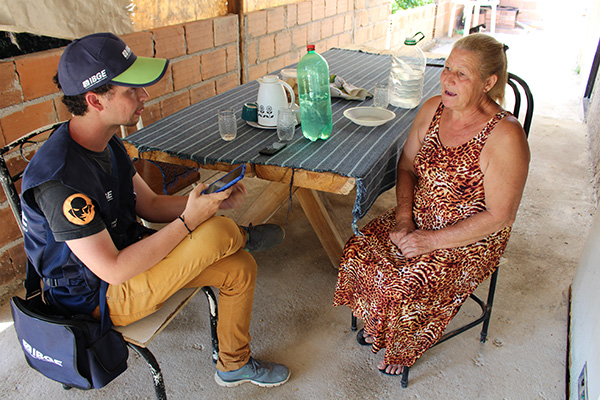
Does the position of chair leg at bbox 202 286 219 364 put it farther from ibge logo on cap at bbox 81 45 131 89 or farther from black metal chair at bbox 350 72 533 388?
ibge logo on cap at bbox 81 45 131 89

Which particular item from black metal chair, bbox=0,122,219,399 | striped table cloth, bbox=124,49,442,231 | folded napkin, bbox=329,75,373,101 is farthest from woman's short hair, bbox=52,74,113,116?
folded napkin, bbox=329,75,373,101

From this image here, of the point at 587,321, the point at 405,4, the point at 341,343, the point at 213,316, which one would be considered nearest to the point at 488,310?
the point at 587,321

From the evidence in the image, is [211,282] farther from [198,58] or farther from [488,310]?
[198,58]

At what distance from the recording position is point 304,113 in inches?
70.5

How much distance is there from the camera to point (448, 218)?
1.66 m

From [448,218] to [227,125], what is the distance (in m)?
0.91

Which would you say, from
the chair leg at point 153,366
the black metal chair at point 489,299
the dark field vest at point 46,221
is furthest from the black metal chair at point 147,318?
the black metal chair at point 489,299

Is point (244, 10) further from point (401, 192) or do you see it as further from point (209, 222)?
point (209, 222)

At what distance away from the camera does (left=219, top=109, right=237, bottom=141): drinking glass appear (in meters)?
1.80

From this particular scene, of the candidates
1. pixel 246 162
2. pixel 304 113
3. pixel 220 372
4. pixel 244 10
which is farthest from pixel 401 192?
pixel 244 10

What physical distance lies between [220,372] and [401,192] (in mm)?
969

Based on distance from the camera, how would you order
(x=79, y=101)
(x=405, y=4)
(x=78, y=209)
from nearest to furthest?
1. (x=78, y=209)
2. (x=79, y=101)
3. (x=405, y=4)

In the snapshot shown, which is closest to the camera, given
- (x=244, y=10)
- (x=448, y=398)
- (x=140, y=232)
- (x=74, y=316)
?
(x=74, y=316)

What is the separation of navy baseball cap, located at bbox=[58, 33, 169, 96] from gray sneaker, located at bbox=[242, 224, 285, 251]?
0.80 metres
